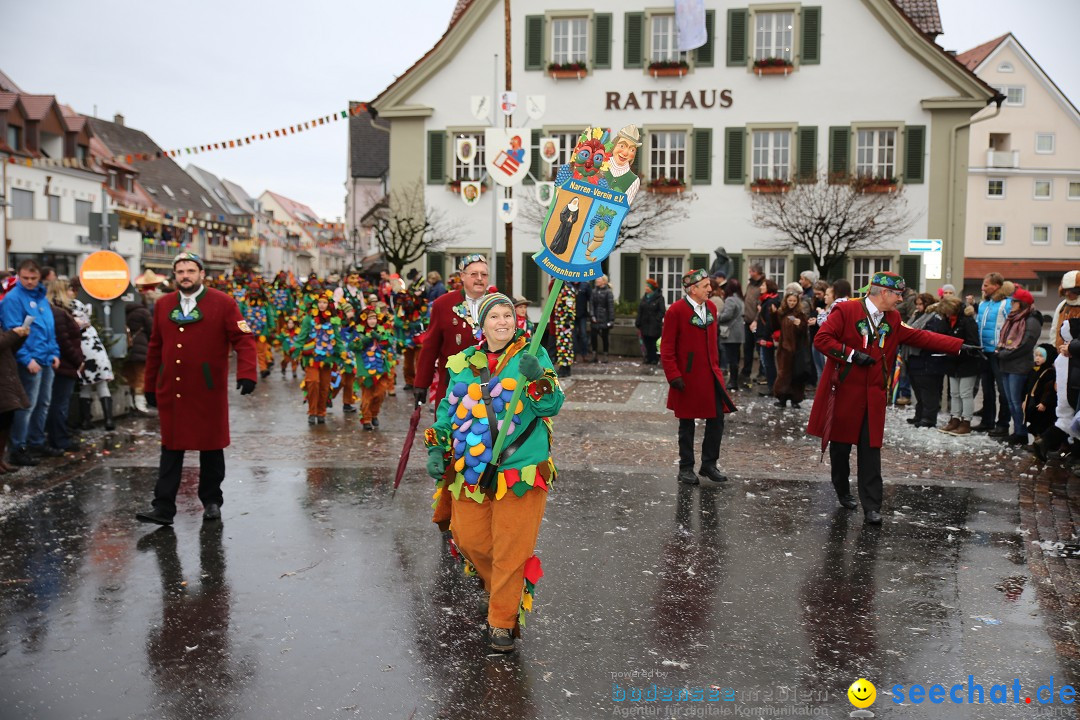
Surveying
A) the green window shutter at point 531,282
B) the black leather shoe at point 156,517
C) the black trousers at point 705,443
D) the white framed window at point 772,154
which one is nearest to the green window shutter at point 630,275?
the green window shutter at point 531,282

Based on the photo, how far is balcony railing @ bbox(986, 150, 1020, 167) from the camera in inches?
2183

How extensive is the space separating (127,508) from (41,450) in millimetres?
2942

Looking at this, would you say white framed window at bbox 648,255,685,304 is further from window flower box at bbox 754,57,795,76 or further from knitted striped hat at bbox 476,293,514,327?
knitted striped hat at bbox 476,293,514,327

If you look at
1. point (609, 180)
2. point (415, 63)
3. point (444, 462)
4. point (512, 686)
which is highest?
point (415, 63)

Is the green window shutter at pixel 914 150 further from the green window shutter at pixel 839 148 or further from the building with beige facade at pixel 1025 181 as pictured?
the building with beige facade at pixel 1025 181

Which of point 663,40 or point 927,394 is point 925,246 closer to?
point 927,394

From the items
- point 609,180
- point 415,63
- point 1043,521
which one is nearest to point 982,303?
point 1043,521

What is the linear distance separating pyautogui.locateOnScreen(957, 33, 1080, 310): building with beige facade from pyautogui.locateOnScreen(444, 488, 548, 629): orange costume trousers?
55.9 metres

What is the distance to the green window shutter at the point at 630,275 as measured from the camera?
28547 mm

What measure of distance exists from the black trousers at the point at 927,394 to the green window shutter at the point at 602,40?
58.5ft

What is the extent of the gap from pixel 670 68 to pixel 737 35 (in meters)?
1.99

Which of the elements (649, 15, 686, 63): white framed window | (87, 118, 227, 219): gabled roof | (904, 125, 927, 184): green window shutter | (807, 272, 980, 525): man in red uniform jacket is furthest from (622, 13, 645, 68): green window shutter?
(87, 118, 227, 219): gabled roof

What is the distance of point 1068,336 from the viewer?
375 inches

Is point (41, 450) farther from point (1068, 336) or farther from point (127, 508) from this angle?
point (1068, 336)
